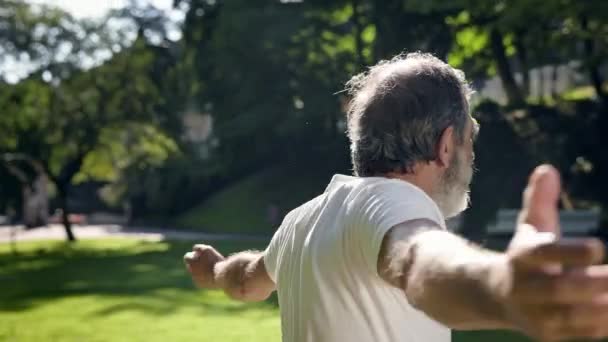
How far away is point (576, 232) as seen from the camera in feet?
62.4

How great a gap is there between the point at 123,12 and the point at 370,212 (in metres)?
35.7

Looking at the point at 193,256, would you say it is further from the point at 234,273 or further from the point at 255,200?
the point at 255,200

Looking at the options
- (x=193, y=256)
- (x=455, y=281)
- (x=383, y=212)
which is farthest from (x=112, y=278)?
(x=455, y=281)

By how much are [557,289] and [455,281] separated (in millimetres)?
226

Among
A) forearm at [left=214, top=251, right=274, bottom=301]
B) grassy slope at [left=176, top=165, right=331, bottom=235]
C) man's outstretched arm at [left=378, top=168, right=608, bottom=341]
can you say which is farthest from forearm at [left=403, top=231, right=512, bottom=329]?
grassy slope at [left=176, top=165, right=331, bottom=235]

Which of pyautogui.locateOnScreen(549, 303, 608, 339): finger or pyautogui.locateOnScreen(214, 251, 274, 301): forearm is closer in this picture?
pyautogui.locateOnScreen(549, 303, 608, 339): finger

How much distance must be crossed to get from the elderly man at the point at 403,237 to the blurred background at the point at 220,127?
662 centimetres

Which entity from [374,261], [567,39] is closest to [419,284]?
[374,261]

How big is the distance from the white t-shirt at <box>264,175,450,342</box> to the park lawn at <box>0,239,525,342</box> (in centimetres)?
619

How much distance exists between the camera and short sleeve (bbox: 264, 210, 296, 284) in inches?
78.7

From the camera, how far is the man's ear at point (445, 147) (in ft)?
5.65

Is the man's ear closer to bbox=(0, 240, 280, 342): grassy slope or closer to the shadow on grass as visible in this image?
bbox=(0, 240, 280, 342): grassy slope

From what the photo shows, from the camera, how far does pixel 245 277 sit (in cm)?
238

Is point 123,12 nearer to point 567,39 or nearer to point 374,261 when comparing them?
point 567,39
